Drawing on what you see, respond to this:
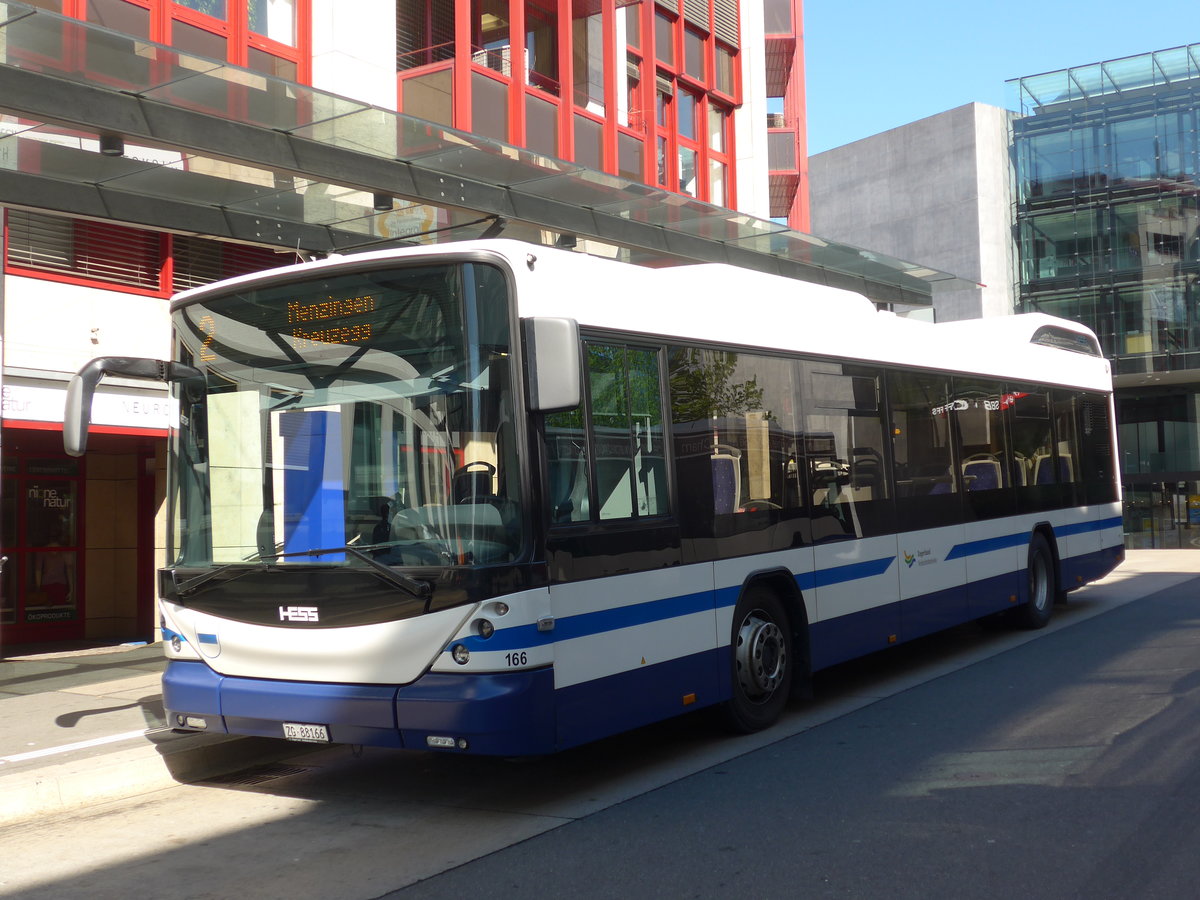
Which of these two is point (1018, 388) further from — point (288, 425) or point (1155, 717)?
point (288, 425)

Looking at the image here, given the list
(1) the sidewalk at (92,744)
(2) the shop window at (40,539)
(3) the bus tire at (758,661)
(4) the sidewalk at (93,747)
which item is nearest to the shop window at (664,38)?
(2) the shop window at (40,539)

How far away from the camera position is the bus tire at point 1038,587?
13109 millimetres

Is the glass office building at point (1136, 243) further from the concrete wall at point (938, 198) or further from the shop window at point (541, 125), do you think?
the shop window at point (541, 125)

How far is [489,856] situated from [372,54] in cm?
1172

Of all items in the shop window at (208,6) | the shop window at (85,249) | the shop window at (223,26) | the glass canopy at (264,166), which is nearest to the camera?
the glass canopy at (264,166)

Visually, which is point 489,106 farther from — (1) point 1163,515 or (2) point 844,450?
(1) point 1163,515

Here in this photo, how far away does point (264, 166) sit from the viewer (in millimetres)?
10156

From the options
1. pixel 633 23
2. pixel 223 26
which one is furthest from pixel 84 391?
pixel 633 23

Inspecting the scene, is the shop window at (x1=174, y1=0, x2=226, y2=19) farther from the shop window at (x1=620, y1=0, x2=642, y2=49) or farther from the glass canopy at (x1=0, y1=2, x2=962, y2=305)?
the shop window at (x1=620, y1=0, x2=642, y2=49)

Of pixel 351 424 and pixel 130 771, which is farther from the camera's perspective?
pixel 130 771

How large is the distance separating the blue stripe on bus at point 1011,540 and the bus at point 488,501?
8.49 feet

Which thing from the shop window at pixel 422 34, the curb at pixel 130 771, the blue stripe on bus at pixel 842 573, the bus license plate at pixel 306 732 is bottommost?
the curb at pixel 130 771

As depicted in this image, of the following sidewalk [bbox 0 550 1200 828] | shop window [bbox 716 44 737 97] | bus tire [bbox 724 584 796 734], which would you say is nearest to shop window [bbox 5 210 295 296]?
sidewalk [bbox 0 550 1200 828]

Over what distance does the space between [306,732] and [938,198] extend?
163 feet
